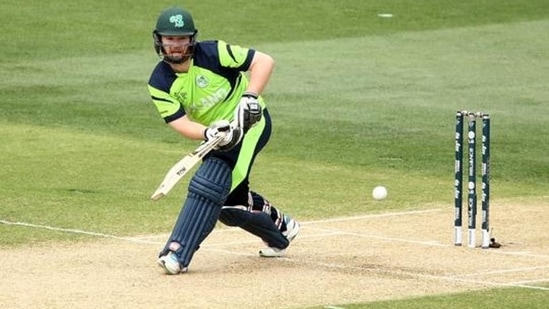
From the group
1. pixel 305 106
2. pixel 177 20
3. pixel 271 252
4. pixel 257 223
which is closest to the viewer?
pixel 177 20

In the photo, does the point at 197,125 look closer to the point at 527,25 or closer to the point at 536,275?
the point at 536,275

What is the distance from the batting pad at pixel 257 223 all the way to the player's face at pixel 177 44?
3.71 ft

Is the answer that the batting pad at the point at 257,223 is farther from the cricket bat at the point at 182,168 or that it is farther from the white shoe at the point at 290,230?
the cricket bat at the point at 182,168

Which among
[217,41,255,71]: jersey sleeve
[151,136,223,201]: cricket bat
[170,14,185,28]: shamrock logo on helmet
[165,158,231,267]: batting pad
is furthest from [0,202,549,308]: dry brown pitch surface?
[170,14,185,28]: shamrock logo on helmet

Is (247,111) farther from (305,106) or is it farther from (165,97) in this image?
(305,106)

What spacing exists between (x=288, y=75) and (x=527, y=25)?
21.8 ft

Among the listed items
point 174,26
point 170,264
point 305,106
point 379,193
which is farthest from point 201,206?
point 305,106

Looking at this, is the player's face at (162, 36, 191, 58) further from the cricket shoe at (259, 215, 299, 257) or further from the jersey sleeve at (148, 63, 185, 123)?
the cricket shoe at (259, 215, 299, 257)

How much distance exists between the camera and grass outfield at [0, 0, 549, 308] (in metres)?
14.1

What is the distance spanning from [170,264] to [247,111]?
112cm

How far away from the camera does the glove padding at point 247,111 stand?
1080 cm

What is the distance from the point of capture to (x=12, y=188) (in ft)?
47.8

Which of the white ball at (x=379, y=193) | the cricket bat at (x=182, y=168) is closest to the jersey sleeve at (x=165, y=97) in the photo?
the cricket bat at (x=182, y=168)

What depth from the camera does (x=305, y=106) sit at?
65.7 ft
